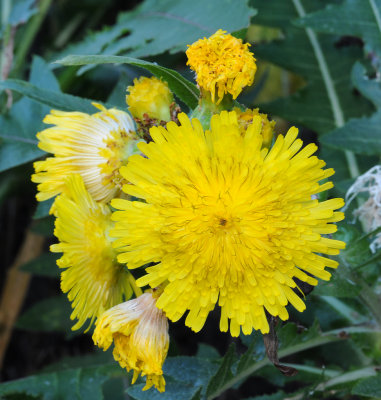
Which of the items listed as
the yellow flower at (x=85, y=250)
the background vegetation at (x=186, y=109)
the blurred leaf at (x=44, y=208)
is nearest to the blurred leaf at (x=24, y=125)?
the background vegetation at (x=186, y=109)

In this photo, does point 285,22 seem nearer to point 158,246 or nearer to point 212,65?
point 212,65

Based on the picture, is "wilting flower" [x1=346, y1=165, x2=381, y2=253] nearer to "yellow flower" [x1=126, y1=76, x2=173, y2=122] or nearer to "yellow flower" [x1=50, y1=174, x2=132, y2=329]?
"yellow flower" [x1=126, y1=76, x2=173, y2=122]

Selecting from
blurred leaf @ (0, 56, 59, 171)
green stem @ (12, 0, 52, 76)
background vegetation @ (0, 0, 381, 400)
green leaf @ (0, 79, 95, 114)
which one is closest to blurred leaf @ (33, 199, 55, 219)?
background vegetation @ (0, 0, 381, 400)

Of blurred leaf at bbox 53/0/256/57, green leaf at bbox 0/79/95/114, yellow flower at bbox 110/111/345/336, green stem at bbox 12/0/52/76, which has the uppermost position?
green stem at bbox 12/0/52/76

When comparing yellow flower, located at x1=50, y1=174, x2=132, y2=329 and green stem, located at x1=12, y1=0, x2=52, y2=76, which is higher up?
green stem, located at x1=12, y1=0, x2=52, y2=76

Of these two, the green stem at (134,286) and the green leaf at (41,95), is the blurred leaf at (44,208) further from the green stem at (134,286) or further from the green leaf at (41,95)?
the green stem at (134,286)

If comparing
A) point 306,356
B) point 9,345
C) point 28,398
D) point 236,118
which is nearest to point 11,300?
point 9,345

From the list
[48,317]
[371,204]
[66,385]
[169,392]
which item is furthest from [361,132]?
[48,317]
